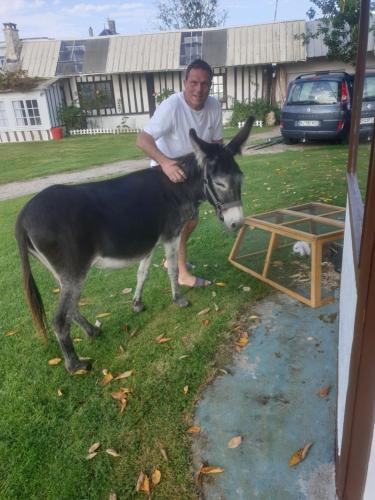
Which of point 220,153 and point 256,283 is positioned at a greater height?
point 220,153

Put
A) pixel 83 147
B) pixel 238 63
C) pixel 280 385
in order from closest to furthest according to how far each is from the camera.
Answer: pixel 280 385 → pixel 83 147 → pixel 238 63

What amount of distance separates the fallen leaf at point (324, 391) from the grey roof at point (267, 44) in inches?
795

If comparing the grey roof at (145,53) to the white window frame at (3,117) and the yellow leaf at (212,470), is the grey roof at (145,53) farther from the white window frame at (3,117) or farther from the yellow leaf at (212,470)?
the yellow leaf at (212,470)

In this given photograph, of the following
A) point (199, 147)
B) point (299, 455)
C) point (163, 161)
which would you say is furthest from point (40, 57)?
point (299, 455)

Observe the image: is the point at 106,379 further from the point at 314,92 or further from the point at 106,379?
the point at 314,92

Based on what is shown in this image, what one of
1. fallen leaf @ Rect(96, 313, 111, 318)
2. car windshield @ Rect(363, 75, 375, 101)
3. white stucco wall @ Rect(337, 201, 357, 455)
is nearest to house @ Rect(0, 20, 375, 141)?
car windshield @ Rect(363, 75, 375, 101)

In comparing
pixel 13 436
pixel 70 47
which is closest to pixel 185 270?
pixel 13 436

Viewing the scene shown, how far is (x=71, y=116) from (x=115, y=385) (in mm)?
21367

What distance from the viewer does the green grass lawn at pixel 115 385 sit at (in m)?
2.28

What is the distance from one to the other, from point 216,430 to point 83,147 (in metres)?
16.5

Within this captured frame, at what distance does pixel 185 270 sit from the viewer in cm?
448

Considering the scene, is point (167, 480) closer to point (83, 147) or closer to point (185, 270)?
point (185, 270)

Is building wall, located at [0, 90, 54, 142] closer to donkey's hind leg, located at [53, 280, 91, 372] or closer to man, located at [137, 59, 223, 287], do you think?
man, located at [137, 59, 223, 287]

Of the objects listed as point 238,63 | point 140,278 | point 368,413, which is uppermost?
point 238,63
